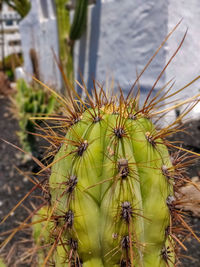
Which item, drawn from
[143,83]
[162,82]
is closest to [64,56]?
[143,83]

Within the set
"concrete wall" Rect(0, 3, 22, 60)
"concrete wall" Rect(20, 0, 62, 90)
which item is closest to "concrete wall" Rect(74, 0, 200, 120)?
"concrete wall" Rect(20, 0, 62, 90)

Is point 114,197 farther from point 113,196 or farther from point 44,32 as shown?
point 44,32

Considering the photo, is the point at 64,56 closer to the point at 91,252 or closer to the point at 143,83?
the point at 143,83

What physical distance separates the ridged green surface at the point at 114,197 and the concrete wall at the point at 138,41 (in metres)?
1.74

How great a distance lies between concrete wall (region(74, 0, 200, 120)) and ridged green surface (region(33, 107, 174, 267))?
5.72ft

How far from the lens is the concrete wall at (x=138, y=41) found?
325cm

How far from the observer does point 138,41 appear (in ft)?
13.0

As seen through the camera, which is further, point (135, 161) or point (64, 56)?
point (64, 56)

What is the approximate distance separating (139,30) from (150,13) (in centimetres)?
27

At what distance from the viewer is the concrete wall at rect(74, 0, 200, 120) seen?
3.25 m

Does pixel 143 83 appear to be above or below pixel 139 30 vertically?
below

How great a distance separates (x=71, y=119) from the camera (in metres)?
1.00

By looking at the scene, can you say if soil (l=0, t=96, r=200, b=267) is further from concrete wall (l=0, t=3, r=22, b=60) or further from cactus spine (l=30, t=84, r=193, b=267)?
concrete wall (l=0, t=3, r=22, b=60)

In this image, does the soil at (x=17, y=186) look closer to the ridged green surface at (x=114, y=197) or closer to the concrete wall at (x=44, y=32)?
the ridged green surface at (x=114, y=197)
